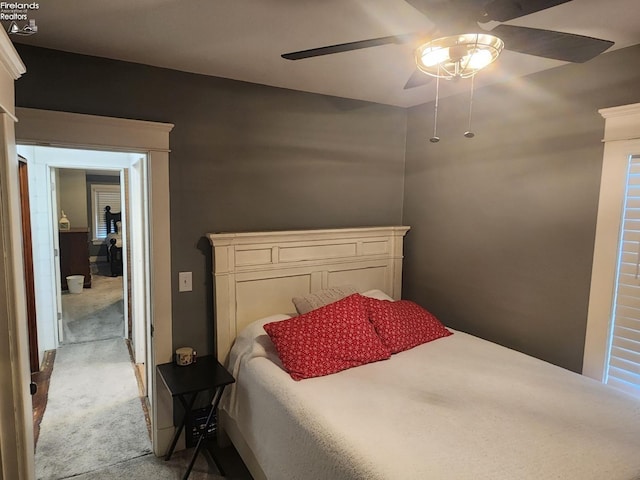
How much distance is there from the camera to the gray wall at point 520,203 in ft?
7.18

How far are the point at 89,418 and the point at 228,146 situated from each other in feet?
7.59

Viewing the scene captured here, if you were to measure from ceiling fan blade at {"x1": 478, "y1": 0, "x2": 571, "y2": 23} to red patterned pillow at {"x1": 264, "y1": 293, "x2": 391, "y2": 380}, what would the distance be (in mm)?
1672

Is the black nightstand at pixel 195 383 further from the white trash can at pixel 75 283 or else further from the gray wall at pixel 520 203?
the white trash can at pixel 75 283

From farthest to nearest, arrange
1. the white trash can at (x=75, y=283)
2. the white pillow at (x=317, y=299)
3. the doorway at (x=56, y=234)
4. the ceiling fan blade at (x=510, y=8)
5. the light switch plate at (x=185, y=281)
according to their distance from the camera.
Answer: the white trash can at (x=75, y=283), the doorway at (x=56, y=234), the white pillow at (x=317, y=299), the light switch plate at (x=185, y=281), the ceiling fan blade at (x=510, y=8)

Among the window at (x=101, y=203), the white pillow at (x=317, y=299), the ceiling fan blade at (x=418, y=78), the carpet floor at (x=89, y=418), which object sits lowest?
the carpet floor at (x=89, y=418)

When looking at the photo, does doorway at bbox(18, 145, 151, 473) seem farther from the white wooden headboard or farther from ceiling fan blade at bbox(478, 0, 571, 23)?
ceiling fan blade at bbox(478, 0, 571, 23)

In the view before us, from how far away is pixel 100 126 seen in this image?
2211 millimetres

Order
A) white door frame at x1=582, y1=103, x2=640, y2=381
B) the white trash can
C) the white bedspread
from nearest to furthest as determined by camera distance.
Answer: the white bedspread < white door frame at x1=582, y1=103, x2=640, y2=381 < the white trash can

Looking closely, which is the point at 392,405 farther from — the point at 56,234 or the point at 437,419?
the point at 56,234

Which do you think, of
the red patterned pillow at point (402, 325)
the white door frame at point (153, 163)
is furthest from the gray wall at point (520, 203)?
the white door frame at point (153, 163)

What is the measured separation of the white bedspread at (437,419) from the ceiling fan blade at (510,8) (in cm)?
151

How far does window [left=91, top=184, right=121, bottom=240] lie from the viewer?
8.94m

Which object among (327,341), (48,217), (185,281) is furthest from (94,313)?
(327,341)

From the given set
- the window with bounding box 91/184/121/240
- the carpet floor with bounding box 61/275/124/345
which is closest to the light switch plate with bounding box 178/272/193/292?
the carpet floor with bounding box 61/275/124/345
